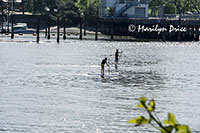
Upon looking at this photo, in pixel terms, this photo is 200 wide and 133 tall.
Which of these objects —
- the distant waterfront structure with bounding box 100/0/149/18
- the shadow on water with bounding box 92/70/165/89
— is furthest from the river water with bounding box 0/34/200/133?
the distant waterfront structure with bounding box 100/0/149/18

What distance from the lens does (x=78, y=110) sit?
1417 inches

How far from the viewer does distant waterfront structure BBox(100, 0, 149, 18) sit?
164625 mm

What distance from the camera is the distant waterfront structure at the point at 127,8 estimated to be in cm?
16462

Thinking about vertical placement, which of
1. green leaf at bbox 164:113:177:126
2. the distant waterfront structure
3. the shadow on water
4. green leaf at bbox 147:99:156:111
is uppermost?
the distant waterfront structure

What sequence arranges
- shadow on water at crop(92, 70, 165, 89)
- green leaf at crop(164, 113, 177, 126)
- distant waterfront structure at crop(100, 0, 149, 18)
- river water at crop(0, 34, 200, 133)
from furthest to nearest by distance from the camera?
distant waterfront structure at crop(100, 0, 149, 18) < shadow on water at crop(92, 70, 165, 89) < river water at crop(0, 34, 200, 133) < green leaf at crop(164, 113, 177, 126)

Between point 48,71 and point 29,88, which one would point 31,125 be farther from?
point 48,71

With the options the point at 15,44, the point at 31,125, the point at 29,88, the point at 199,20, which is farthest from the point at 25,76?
the point at 199,20

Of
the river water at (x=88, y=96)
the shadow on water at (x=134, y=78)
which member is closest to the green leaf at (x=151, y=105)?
the river water at (x=88, y=96)

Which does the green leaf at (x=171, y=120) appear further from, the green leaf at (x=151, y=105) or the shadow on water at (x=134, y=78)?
the shadow on water at (x=134, y=78)

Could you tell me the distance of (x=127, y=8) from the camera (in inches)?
6501

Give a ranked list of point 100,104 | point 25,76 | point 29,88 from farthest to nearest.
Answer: point 25,76 < point 29,88 < point 100,104

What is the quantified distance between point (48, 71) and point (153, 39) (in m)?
93.5

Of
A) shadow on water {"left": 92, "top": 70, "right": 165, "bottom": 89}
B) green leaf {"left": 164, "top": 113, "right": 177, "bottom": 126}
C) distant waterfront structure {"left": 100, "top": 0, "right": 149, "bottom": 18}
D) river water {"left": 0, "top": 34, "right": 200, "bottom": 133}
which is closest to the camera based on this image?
green leaf {"left": 164, "top": 113, "right": 177, "bottom": 126}

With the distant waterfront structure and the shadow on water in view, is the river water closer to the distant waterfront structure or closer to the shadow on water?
the shadow on water
